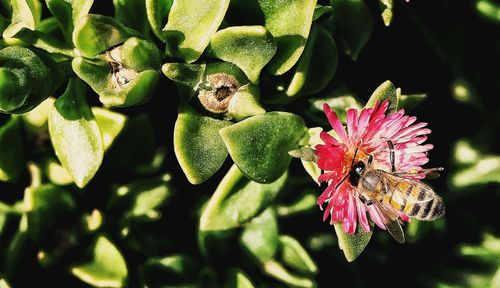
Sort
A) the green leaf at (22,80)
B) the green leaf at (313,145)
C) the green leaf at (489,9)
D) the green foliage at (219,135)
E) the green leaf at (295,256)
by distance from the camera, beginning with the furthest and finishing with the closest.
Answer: the green leaf at (489,9) → the green leaf at (295,256) → the green leaf at (313,145) → the green foliage at (219,135) → the green leaf at (22,80)

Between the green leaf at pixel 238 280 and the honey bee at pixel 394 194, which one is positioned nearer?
the honey bee at pixel 394 194

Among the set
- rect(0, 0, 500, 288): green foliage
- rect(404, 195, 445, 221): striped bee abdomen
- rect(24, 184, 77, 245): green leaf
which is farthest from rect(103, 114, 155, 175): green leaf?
rect(404, 195, 445, 221): striped bee abdomen

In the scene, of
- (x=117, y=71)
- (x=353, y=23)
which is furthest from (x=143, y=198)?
(x=353, y=23)

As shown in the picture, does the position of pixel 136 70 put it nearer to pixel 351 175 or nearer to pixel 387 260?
pixel 351 175

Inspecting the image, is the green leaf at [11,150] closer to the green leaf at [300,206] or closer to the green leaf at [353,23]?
the green leaf at [300,206]

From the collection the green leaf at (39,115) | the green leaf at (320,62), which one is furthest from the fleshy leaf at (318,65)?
the green leaf at (39,115)

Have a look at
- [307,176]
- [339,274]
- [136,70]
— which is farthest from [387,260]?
[136,70]

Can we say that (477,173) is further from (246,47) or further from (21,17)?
(21,17)
